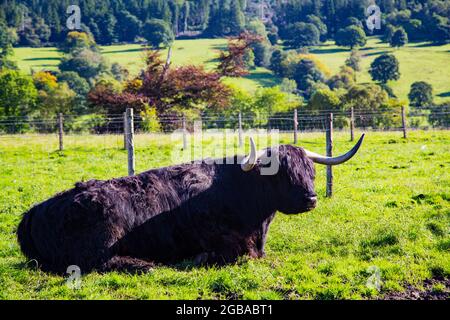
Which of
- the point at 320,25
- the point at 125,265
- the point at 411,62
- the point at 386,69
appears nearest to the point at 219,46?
the point at 320,25

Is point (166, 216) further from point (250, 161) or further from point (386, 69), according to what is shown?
point (386, 69)

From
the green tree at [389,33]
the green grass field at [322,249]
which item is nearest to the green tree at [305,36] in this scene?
the green tree at [389,33]

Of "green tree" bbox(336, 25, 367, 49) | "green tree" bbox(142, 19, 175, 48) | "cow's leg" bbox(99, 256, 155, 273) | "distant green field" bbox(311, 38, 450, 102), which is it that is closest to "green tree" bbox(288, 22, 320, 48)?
"distant green field" bbox(311, 38, 450, 102)

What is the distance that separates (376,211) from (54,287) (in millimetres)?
5995

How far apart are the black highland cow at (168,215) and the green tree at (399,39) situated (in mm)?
109624

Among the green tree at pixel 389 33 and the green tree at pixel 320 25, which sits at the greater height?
the green tree at pixel 320 25

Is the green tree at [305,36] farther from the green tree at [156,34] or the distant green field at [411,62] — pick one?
the green tree at [156,34]

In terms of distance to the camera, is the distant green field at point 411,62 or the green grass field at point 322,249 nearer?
the green grass field at point 322,249

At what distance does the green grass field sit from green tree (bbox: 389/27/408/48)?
101 meters

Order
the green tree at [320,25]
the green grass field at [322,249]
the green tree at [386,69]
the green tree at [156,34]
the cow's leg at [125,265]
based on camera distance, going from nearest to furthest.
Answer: the green grass field at [322,249]
the cow's leg at [125,265]
the green tree at [386,69]
the green tree at [156,34]
the green tree at [320,25]

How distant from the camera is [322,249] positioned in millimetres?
7141

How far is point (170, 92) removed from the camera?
122 ft

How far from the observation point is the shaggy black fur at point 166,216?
6.25 meters

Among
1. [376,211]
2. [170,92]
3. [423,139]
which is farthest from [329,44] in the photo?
[376,211]
